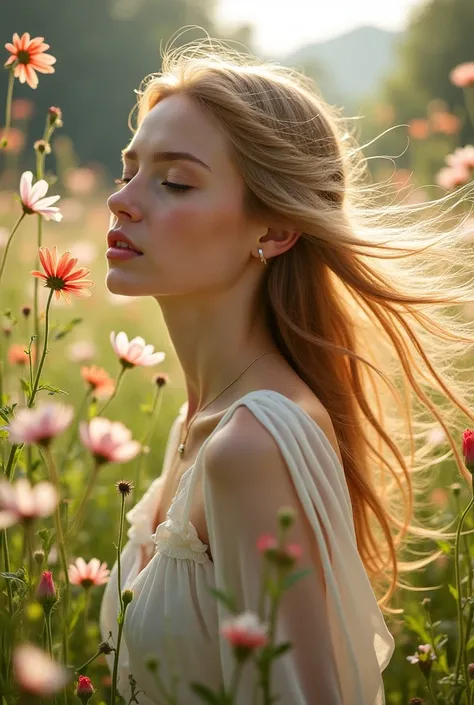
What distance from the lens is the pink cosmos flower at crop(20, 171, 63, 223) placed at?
1487mm

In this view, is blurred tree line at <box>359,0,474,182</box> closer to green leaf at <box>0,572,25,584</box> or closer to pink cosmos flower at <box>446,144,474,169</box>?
pink cosmos flower at <box>446,144,474,169</box>

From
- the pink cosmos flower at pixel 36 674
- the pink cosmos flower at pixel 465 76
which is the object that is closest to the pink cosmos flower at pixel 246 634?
the pink cosmos flower at pixel 36 674

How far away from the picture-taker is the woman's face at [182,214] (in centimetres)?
159

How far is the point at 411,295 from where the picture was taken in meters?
1.80

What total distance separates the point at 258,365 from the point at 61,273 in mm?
414

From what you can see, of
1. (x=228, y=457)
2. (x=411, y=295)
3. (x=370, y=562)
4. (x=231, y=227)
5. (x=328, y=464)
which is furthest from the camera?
(x=370, y=562)

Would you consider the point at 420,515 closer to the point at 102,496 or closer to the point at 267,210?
the point at 102,496

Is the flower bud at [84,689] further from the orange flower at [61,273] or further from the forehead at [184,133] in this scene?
the forehead at [184,133]

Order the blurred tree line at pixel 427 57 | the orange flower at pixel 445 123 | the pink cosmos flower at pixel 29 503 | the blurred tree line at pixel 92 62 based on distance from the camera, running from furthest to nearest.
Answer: the blurred tree line at pixel 92 62, the blurred tree line at pixel 427 57, the orange flower at pixel 445 123, the pink cosmos flower at pixel 29 503

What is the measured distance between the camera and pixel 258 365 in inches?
65.6

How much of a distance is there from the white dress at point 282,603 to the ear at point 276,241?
1.11ft

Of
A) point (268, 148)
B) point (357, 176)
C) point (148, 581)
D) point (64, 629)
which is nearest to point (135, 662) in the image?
point (148, 581)

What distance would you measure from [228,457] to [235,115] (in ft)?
2.22

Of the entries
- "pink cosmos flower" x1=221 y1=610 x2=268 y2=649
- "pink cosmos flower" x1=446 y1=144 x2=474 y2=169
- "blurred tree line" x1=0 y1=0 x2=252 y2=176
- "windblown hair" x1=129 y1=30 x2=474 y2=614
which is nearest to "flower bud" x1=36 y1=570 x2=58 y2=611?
"pink cosmos flower" x1=221 y1=610 x2=268 y2=649
